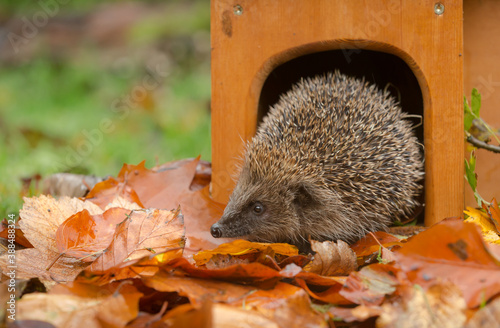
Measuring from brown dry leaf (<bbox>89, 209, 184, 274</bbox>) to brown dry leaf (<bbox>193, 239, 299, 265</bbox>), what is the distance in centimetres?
16

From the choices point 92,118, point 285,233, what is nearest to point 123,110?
point 92,118

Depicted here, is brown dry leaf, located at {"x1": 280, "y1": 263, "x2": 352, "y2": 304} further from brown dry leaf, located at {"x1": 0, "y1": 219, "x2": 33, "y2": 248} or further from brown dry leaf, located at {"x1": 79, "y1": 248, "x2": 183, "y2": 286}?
brown dry leaf, located at {"x1": 0, "y1": 219, "x2": 33, "y2": 248}

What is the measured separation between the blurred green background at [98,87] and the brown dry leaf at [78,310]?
1.69m

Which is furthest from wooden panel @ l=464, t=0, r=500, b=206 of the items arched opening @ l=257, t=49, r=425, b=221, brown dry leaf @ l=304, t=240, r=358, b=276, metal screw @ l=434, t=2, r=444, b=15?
brown dry leaf @ l=304, t=240, r=358, b=276

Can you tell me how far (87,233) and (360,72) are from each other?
2631 millimetres

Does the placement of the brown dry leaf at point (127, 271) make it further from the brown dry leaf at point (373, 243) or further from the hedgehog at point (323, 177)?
the brown dry leaf at point (373, 243)

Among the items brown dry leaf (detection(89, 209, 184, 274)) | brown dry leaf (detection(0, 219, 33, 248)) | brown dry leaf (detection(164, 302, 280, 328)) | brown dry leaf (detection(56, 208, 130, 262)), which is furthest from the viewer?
brown dry leaf (detection(0, 219, 33, 248))

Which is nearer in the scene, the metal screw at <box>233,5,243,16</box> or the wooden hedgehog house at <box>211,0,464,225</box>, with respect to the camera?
the wooden hedgehog house at <box>211,0,464,225</box>

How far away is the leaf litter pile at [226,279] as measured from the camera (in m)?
1.55

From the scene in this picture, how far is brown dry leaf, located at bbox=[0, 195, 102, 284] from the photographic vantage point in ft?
6.49

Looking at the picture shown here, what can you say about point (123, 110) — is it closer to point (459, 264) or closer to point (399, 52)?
point (399, 52)

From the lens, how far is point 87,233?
222 cm

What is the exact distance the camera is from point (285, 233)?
117 inches

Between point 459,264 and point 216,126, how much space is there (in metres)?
1.88
